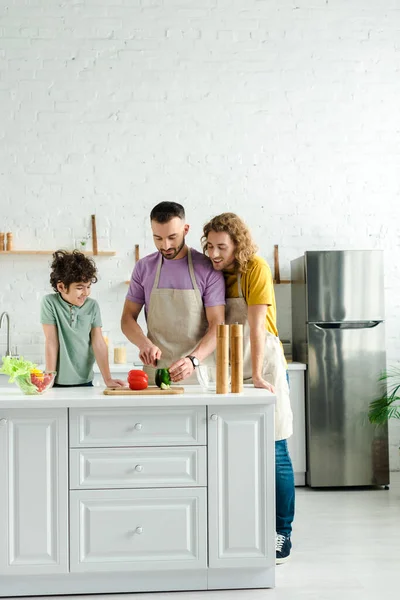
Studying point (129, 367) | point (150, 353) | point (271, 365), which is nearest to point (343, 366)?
point (129, 367)

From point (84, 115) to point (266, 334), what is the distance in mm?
2829

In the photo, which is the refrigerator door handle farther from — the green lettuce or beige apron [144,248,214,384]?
the green lettuce

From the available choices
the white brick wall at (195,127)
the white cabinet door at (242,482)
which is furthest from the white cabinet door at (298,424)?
the white cabinet door at (242,482)

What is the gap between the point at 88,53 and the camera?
18.0 feet

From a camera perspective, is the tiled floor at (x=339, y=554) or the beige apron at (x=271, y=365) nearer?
the tiled floor at (x=339, y=554)

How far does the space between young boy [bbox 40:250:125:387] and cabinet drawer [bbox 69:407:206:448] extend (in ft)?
1.33

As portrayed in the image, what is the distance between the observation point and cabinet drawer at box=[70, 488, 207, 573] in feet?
9.62

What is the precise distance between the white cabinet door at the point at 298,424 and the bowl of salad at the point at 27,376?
2.42m

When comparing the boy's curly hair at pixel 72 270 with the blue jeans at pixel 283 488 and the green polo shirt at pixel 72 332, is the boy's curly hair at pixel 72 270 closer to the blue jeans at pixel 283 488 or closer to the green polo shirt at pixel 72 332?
the green polo shirt at pixel 72 332

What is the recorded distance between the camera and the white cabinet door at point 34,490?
9.55ft

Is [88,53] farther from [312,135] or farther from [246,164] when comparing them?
[312,135]

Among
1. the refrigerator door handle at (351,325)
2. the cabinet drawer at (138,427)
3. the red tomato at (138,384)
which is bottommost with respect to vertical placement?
the cabinet drawer at (138,427)

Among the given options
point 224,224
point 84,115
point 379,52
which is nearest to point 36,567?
point 224,224

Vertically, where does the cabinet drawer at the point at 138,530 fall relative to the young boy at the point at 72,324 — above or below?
below
